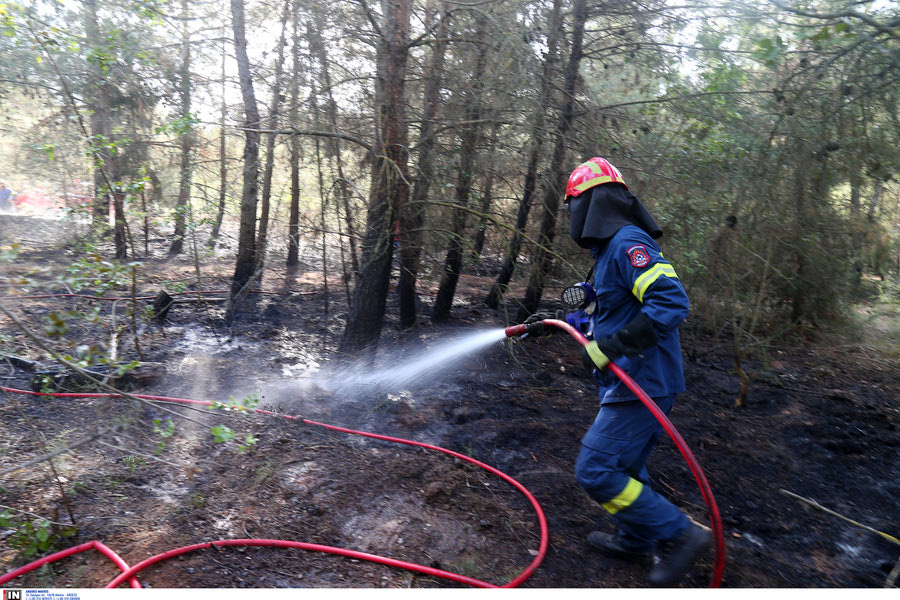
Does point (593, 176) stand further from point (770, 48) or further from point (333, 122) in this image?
point (333, 122)

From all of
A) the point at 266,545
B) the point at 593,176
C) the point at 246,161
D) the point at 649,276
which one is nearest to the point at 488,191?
the point at 246,161

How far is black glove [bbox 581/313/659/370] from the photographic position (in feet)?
8.87

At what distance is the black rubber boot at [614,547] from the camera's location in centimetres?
317

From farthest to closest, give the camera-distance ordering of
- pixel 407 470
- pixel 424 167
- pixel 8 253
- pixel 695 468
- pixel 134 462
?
pixel 424 167 < pixel 407 470 < pixel 134 462 < pixel 695 468 < pixel 8 253

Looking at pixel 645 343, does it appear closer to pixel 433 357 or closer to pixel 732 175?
pixel 732 175

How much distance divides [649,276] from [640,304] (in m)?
0.23

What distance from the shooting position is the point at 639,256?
111 inches

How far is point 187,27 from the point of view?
11.7 meters

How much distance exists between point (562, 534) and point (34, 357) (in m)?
5.64

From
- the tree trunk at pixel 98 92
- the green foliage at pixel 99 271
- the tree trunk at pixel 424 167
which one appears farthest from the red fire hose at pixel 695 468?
the tree trunk at pixel 98 92

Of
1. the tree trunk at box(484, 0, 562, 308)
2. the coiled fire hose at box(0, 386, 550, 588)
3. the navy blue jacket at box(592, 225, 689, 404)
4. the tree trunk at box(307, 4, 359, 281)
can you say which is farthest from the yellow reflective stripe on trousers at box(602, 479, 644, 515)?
the tree trunk at box(307, 4, 359, 281)

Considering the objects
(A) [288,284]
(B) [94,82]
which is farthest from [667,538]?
(B) [94,82]

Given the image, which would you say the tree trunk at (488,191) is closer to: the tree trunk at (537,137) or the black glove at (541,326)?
the tree trunk at (537,137)

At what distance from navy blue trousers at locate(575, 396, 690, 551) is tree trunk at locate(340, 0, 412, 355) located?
10.9ft
